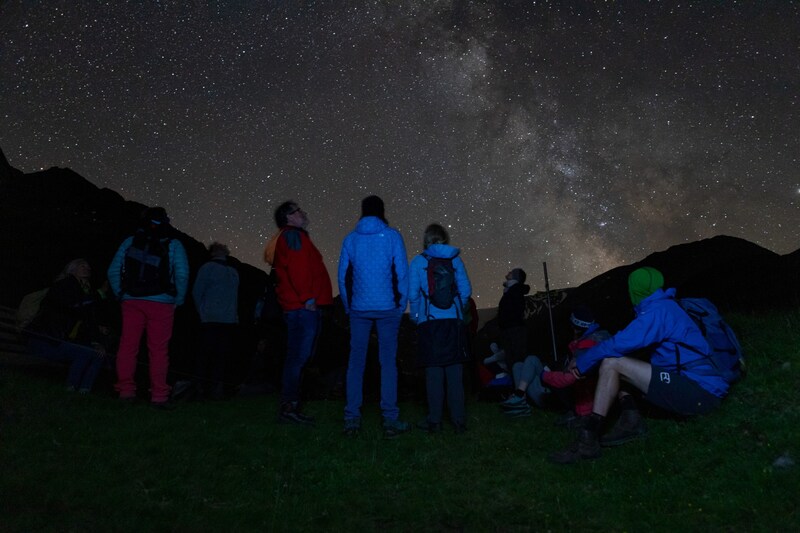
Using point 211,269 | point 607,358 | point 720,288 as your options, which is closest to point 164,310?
point 211,269

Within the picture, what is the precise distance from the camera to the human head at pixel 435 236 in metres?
7.03

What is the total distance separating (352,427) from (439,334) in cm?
136

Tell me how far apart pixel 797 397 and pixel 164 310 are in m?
6.73

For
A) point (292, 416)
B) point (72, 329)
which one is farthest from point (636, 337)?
point (72, 329)

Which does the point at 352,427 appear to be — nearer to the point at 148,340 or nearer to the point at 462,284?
the point at 462,284

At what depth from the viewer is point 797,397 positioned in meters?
5.45

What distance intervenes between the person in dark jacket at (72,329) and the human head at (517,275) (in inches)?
230

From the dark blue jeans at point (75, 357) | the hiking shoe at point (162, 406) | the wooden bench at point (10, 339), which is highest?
the wooden bench at point (10, 339)

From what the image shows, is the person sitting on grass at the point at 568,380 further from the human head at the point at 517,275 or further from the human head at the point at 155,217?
the human head at the point at 155,217

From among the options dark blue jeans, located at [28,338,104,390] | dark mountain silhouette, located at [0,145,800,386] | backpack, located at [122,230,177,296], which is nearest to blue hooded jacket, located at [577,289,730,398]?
backpack, located at [122,230,177,296]

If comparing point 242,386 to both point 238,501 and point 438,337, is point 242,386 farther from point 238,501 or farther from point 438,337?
point 238,501

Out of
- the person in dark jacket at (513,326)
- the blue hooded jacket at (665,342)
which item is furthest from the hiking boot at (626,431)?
the person in dark jacket at (513,326)

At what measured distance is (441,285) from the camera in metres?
6.78

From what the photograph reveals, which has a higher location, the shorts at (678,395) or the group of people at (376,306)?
the group of people at (376,306)
